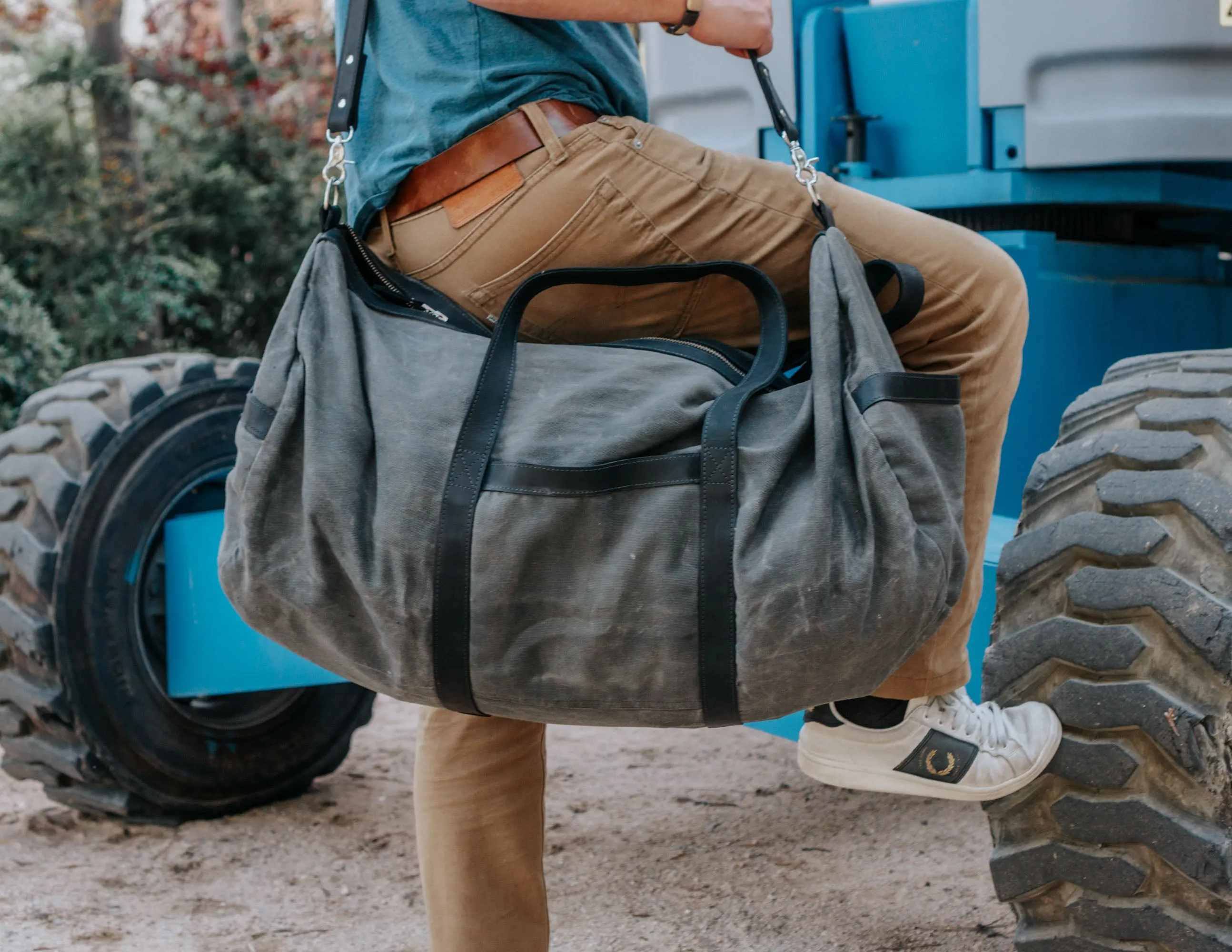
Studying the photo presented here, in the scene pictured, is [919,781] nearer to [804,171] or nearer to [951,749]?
[951,749]

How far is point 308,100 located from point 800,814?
639 cm

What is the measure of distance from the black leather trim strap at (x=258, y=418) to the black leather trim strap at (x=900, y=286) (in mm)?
694

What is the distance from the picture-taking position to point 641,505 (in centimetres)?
146

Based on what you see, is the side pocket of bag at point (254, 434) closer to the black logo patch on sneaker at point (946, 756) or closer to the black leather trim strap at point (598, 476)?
the black leather trim strap at point (598, 476)

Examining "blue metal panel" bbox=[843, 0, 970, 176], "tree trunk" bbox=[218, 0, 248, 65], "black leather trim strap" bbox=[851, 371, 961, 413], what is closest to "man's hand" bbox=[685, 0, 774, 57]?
"black leather trim strap" bbox=[851, 371, 961, 413]

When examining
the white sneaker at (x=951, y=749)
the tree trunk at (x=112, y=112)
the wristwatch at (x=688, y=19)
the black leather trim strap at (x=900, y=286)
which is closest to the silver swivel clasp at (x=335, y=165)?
the wristwatch at (x=688, y=19)

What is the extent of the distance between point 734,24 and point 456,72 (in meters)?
0.34

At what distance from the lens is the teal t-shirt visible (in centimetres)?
161

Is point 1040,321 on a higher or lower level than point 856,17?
lower

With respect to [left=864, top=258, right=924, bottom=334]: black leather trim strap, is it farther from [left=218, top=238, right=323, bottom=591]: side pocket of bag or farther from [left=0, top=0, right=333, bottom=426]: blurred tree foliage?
[left=0, top=0, right=333, bottom=426]: blurred tree foliage

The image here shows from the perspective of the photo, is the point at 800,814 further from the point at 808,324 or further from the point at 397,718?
the point at 808,324

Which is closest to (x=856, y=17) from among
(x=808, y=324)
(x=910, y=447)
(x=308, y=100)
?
(x=808, y=324)

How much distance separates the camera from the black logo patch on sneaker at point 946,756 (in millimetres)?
1739

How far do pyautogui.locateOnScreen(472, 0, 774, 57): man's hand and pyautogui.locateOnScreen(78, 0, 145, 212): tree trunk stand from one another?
578cm
